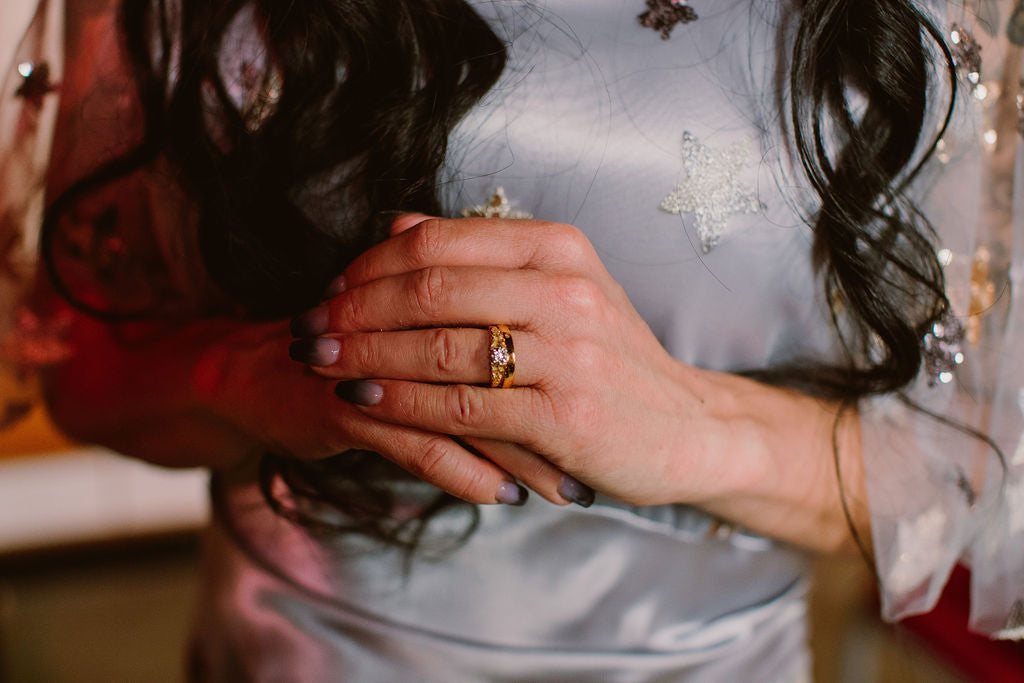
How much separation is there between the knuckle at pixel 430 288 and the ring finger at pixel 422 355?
0.02 m

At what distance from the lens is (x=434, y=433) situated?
50 centimetres

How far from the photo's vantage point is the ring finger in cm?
46

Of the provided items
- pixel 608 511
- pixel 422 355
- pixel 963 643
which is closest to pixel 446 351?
pixel 422 355

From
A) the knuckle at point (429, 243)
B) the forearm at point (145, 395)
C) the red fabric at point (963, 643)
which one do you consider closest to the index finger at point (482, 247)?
the knuckle at point (429, 243)

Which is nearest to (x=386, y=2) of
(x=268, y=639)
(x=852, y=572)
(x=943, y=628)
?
(x=268, y=639)

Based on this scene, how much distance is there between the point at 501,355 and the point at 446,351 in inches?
1.4

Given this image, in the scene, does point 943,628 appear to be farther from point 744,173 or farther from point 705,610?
point 744,173

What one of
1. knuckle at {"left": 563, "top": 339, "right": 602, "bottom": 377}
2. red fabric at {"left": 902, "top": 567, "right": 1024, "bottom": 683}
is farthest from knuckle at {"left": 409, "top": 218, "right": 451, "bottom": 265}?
red fabric at {"left": 902, "top": 567, "right": 1024, "bottom": 683}

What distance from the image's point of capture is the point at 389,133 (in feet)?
1.73

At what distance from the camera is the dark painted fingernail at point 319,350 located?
19.1 inches

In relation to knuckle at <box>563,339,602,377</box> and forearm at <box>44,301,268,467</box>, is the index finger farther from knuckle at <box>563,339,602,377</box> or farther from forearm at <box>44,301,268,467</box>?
forearm at <box>44,301,268,467</box>

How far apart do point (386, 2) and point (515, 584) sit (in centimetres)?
57

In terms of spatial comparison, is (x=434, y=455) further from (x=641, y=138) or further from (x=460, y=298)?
(x=641, y=138)

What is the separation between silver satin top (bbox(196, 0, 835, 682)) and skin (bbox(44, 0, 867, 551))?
0.06 metres
